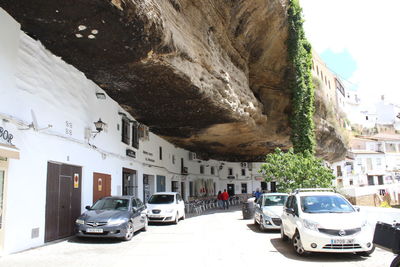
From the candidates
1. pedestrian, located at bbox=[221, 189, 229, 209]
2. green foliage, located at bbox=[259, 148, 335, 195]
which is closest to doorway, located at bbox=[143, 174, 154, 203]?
green foliage, located at bbox=[259, 148, 335, 195]

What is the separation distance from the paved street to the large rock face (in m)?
5.59

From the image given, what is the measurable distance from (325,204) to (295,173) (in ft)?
26.4

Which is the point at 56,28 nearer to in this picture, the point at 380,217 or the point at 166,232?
the point at 166,232

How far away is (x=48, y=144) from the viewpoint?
10438mm

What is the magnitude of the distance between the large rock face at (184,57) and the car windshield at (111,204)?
4331 millimetres

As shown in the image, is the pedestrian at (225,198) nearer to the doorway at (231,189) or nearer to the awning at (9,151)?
the doorway at (231,189)

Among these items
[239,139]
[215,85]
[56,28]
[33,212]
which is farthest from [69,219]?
[239,139]

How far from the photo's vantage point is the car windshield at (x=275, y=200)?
47.6 ft

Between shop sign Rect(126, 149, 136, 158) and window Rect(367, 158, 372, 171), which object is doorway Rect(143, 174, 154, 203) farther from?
window Rect(367, 158, 372, 171)

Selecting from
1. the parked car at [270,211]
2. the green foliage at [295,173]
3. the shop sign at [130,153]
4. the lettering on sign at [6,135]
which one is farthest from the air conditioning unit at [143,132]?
the lettering on sign at [6,135]

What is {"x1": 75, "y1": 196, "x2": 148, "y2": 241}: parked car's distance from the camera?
1053 cm

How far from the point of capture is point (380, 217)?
10555 millimetres

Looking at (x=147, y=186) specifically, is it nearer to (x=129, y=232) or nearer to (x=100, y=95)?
(x=100, y=95)

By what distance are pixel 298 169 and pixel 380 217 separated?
667 cm
